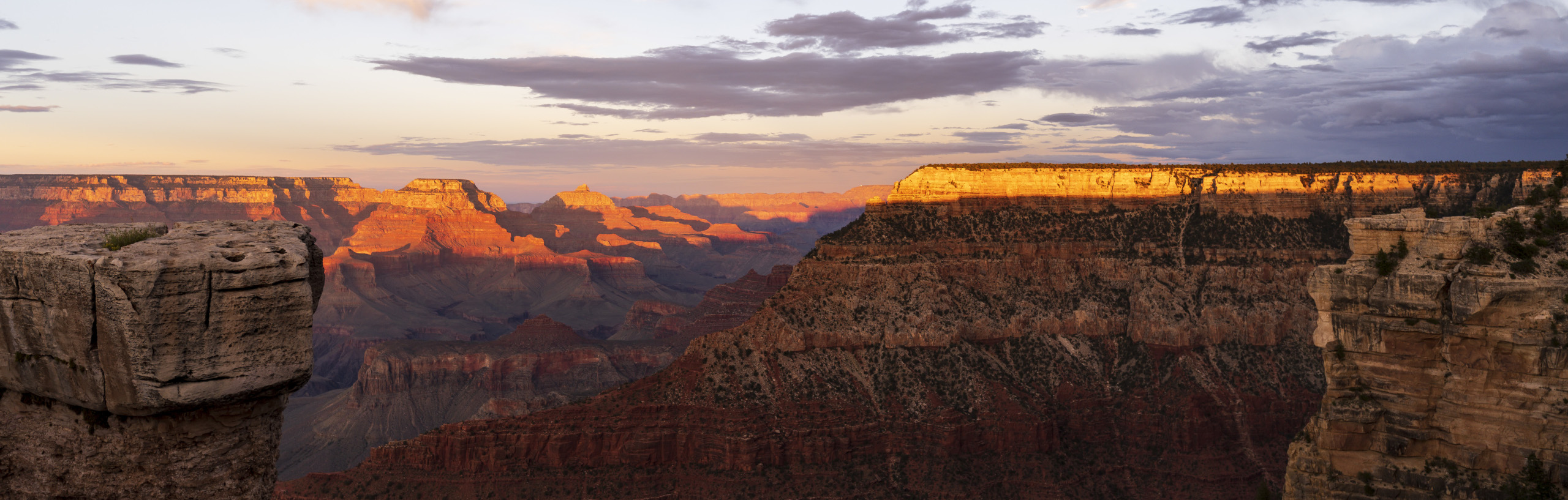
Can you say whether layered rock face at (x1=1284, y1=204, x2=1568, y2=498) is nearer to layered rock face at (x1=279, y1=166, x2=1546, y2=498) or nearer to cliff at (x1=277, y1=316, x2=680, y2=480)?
layered rock face at (x1=279, y1=166, x2=1546, y2=498)

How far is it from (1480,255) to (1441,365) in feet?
11.8

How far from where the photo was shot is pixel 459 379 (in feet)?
438

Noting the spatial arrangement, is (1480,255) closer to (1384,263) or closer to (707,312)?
(1384,263)

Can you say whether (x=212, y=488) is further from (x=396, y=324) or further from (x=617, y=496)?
(x=396, y=324)

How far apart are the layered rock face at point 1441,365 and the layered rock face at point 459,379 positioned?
88877mm

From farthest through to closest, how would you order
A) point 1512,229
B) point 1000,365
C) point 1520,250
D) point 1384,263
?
point 1000,365 → point 1384,263 → point 1512,229 → point 1520,250

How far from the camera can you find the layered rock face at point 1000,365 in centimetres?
6450

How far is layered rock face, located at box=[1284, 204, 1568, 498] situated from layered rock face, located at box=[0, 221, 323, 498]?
3151 cm

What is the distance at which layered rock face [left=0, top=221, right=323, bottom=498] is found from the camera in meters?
11.4

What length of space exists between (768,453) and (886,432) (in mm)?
9003

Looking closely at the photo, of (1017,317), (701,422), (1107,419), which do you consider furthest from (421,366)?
(1107,419)

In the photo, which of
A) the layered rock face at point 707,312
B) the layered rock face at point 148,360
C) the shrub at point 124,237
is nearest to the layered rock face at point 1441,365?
the layered rock face at point 148,360

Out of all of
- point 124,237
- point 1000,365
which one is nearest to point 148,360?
point 124,237

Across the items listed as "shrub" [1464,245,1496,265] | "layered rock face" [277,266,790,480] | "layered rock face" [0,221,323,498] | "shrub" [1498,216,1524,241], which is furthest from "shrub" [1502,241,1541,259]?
"layered rock face" [277,266,790,480]
